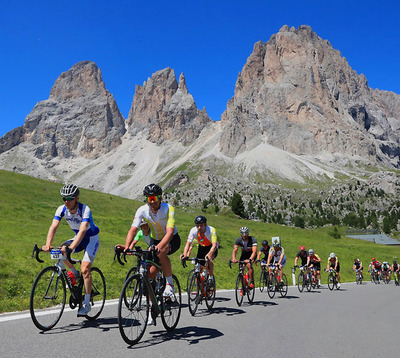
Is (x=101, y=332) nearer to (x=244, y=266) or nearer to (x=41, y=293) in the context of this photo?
(x=41, y=293)

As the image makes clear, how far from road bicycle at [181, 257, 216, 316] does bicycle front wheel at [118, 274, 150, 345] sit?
323cm

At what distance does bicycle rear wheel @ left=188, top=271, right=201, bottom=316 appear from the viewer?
10571mm

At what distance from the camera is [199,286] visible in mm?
11023

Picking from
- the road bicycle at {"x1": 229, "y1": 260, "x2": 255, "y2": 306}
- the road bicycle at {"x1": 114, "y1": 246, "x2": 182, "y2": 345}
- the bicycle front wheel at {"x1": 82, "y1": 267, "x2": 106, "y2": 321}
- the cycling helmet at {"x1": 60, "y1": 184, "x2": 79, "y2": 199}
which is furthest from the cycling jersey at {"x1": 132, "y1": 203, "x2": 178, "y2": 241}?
the road bicycle at {"x1": 229, "y1": 260, "x2": 255, "y2": 306}

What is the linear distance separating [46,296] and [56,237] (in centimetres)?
2186

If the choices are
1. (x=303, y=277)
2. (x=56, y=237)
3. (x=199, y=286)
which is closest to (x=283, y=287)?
(x=303, y=277)

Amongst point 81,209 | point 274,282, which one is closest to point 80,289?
point 81,209

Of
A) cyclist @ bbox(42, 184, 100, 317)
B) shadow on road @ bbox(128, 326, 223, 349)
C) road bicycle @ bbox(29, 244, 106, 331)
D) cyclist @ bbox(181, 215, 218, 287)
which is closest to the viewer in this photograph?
shadow on road @ bbox(128, 326, 223, 349)

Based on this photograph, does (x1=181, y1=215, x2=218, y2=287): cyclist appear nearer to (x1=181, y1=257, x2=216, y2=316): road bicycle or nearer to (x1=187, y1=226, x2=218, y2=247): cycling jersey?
(x1=187, y1=226, x2=218, y2=247): cycling jersey

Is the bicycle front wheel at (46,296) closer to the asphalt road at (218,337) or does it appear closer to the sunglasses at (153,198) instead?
the asphalt road at (218,337)

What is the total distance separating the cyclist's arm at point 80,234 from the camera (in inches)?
309

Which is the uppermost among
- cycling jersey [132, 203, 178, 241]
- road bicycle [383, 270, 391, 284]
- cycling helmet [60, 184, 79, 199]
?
cycling helmet [60, 184, 79, 199]

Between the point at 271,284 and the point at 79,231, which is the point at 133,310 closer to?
the point at 79,231

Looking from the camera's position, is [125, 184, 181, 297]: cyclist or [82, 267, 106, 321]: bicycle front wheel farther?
[82, 267, 106, 321]: bicycle front wheel
